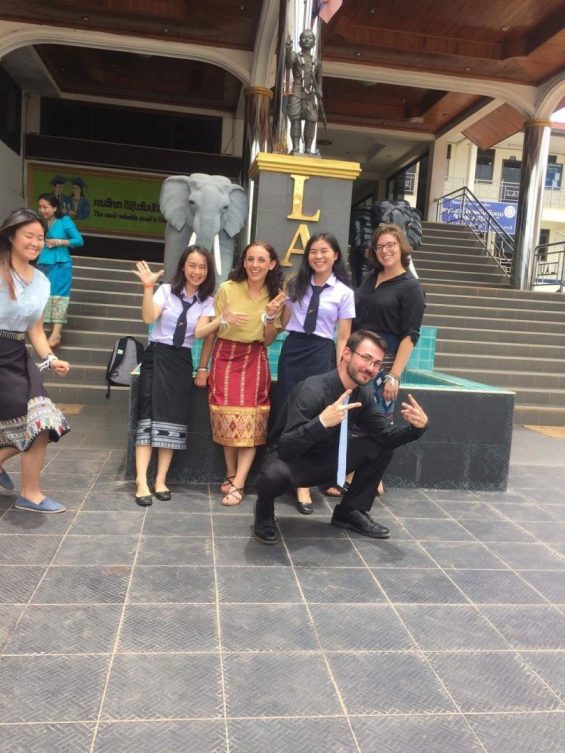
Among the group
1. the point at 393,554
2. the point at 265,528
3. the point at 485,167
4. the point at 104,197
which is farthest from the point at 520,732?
the point at 485,167

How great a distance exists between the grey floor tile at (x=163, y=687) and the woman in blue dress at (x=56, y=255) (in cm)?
532

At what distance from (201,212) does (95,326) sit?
138 inches

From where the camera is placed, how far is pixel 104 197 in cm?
1449

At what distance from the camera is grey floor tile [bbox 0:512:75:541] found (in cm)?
340

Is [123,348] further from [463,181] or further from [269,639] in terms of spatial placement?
[463,181]

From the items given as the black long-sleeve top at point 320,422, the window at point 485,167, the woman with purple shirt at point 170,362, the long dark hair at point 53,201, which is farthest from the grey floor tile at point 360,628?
the window at point 485,167

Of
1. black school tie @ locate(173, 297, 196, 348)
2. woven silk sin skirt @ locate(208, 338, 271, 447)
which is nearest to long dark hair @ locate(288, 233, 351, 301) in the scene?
woven silk sin skirt @ locate(208, 338, 271, 447)

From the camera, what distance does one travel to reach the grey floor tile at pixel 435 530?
365 cm

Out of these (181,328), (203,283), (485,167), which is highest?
(485,167)

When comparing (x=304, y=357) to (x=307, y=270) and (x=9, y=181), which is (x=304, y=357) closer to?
(x=307, y=270)

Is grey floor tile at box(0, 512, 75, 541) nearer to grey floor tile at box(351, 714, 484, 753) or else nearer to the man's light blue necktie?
the man's light blue necktie

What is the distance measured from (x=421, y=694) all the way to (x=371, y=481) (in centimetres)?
149

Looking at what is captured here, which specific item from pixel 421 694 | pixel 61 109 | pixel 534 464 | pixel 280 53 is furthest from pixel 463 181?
pixel 421 694

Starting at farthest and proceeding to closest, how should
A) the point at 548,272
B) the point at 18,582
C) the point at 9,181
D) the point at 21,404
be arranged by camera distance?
the point at 548,272, the point at 9,181, the point at 21,404, the point at 18,582
